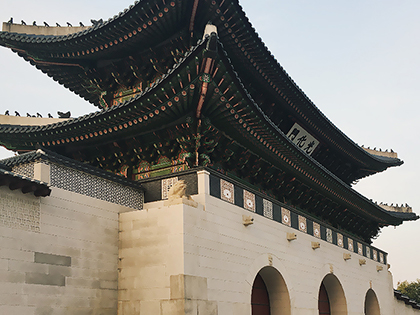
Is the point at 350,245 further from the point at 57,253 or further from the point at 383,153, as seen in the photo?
the point at 57,253

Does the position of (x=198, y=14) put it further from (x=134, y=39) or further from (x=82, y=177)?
(x=82, y=177)

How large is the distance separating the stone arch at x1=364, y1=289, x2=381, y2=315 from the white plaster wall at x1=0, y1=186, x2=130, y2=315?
15.8 m

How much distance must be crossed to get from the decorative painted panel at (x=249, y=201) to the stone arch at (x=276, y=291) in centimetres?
199

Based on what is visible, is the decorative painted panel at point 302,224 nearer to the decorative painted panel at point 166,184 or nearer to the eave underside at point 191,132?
the eave underside at point 191,132

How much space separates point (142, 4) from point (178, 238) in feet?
22.5

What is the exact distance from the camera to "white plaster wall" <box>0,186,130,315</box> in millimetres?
9750

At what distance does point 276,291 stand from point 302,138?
7.92m

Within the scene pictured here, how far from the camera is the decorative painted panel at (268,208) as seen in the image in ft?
49.9

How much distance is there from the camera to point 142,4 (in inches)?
547

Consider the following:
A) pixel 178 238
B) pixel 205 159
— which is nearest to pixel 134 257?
pixel 178 238

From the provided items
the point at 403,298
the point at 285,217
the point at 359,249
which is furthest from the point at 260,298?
the point at 403,298

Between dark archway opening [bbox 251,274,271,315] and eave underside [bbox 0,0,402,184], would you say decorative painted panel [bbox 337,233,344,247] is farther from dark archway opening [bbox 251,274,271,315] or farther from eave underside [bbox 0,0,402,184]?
dark archway opening [bbox 251,274,271,315]

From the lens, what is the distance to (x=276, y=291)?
607 inches

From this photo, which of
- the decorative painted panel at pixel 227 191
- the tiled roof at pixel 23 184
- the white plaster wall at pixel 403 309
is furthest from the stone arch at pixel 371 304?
the tiled roof at pixel 23 184
